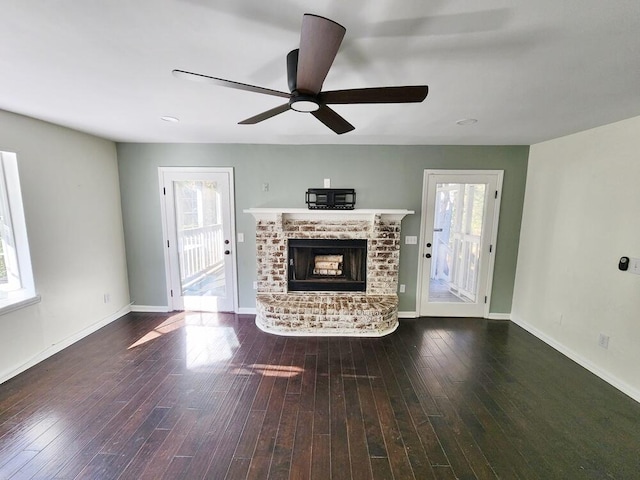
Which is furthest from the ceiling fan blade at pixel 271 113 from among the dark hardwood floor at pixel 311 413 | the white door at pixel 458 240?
the white door at pixel 458 240

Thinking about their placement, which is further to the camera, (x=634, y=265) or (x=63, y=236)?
(x=63, y=236)

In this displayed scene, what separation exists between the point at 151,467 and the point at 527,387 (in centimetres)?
296

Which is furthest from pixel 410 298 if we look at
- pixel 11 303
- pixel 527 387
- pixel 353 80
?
pixel 11 303

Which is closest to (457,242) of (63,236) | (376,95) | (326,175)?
(326,175)

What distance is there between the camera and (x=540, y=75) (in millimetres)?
1555

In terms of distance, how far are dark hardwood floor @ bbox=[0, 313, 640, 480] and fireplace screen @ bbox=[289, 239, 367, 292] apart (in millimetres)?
773

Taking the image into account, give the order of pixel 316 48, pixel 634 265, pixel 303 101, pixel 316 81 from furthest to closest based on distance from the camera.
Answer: pixel 634 265 → pixel 303 101 → pixel 316 81 → pixel 316 48

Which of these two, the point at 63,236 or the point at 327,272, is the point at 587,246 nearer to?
the point at 327,272

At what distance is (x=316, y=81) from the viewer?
125 cm

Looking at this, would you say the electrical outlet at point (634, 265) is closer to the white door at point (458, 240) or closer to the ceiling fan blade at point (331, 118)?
the white door at point (458, 240)

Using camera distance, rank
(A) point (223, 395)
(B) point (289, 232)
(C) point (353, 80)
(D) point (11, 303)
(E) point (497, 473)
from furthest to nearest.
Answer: (B) point (289, 232) → (D) point (11, 303) → (A) point (223, 395) → (C) point (353, 80) → (E) point (497, 473)

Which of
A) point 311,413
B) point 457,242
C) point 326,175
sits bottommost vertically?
point 311,413

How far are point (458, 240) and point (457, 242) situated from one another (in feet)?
0.10

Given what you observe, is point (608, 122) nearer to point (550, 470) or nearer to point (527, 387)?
point (527, 387)
